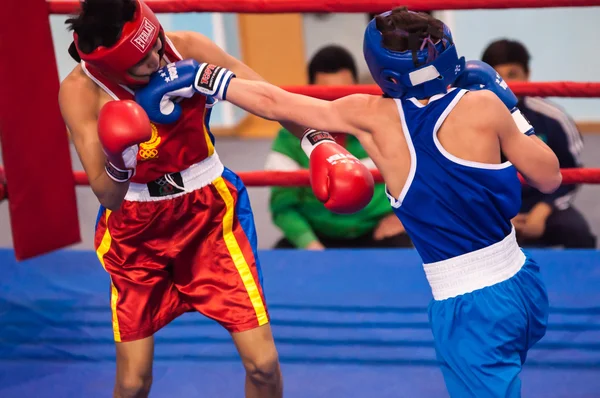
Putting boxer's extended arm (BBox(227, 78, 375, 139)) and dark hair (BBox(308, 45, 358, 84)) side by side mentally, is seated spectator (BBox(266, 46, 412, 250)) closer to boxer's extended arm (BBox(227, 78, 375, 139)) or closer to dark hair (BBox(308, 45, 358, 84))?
dark hair (BBox(308, 45, 358, 84))

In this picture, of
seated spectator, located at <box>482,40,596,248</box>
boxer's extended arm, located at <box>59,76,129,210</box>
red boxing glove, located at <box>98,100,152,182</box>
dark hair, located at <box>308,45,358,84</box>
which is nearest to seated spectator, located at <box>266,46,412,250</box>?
dark hair, located at <box>308,45,358,84</box>

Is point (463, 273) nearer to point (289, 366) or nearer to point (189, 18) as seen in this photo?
point (289, 366)

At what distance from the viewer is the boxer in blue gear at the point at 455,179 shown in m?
1.70

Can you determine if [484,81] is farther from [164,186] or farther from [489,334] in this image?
[164,186]

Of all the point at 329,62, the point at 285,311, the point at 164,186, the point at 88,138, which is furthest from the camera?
the point at 329,62

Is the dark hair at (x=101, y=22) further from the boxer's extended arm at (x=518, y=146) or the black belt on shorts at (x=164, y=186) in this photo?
the boxer's extended arm at (x=518, y=146)

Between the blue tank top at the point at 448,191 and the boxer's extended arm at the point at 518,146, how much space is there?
3cm

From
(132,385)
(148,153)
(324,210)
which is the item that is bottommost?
(324,210)

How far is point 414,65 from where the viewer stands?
1.68m

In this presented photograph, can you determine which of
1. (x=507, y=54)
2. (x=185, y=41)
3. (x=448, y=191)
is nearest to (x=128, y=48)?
(x=185, y=41)

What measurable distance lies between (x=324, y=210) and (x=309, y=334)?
2.68 ft

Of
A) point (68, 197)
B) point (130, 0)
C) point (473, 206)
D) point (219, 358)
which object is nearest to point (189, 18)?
point (68, 197)

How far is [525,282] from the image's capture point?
181 cm

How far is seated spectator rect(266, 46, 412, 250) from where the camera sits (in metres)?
3.41
